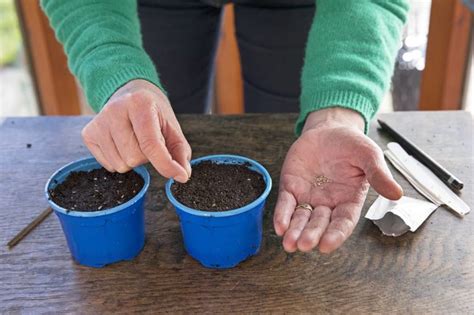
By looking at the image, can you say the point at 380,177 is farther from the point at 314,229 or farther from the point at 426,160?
the point at 426,160

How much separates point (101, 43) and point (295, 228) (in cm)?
46

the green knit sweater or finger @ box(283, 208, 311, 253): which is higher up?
the green knit sweater

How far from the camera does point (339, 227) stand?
2.33 ft

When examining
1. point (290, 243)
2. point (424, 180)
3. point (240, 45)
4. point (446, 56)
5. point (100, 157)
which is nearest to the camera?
point (290, 243)

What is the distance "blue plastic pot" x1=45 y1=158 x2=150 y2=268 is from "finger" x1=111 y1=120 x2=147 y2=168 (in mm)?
41

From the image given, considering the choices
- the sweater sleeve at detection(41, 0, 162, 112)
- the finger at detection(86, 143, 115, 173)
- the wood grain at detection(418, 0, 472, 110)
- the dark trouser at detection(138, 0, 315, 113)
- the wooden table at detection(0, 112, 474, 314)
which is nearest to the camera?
the wooden table at detection(0, 112, 474, 314)

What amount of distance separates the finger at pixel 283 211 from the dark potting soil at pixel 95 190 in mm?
202

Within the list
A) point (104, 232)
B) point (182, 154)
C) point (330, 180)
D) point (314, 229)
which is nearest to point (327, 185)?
point (330, 180)

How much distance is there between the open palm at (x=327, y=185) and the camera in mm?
706

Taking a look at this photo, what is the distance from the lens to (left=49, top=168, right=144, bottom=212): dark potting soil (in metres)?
→ 0.75

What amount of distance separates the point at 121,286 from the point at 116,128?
219 millimetres

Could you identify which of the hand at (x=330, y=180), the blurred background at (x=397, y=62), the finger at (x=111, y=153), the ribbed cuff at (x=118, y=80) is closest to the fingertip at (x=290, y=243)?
the hand at (x=330, y=180)

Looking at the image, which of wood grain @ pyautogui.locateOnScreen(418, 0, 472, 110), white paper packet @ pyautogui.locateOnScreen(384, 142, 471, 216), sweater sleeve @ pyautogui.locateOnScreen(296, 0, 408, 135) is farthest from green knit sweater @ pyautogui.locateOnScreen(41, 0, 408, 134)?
wood grain @ pyautogui.locateOnScreen(418, 0, 472, 110)

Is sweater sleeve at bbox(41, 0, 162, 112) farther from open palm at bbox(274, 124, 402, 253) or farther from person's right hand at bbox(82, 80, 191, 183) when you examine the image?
open palm at bbox(274, 124, 402, 253)
